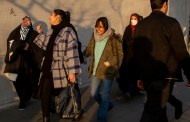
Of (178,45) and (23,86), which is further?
(23,86)

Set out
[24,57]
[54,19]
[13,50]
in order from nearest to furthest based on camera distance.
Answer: [54,19]
[13,50]
[24,57]

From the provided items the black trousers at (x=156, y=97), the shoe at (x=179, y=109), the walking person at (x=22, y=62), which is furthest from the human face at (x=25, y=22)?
the shoe at (x=179, y=109)

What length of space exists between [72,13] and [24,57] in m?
2.17

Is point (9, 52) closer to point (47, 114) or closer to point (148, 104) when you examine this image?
point (47, 114)

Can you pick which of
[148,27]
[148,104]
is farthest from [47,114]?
[148,27]

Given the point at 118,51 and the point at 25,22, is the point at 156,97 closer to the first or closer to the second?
the point at 118,51

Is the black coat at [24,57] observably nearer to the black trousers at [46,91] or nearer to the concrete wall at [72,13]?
the concrete wall at [72,13]

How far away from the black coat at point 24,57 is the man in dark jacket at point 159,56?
94.9 inches

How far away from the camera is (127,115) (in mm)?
4301

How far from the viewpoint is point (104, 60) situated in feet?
12.5

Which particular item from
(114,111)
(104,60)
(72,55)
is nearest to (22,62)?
(72,55)

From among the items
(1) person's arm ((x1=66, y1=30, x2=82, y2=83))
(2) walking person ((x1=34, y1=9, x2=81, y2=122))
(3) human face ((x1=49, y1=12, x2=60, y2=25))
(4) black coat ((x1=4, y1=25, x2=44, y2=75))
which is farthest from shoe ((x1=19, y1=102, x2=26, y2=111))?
(3) human face ((x1=49, y1=12, x2=60, y2=25))

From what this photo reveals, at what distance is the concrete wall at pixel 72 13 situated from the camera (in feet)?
15.9

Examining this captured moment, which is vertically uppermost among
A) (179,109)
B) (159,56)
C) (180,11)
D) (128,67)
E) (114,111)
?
(180,11)
